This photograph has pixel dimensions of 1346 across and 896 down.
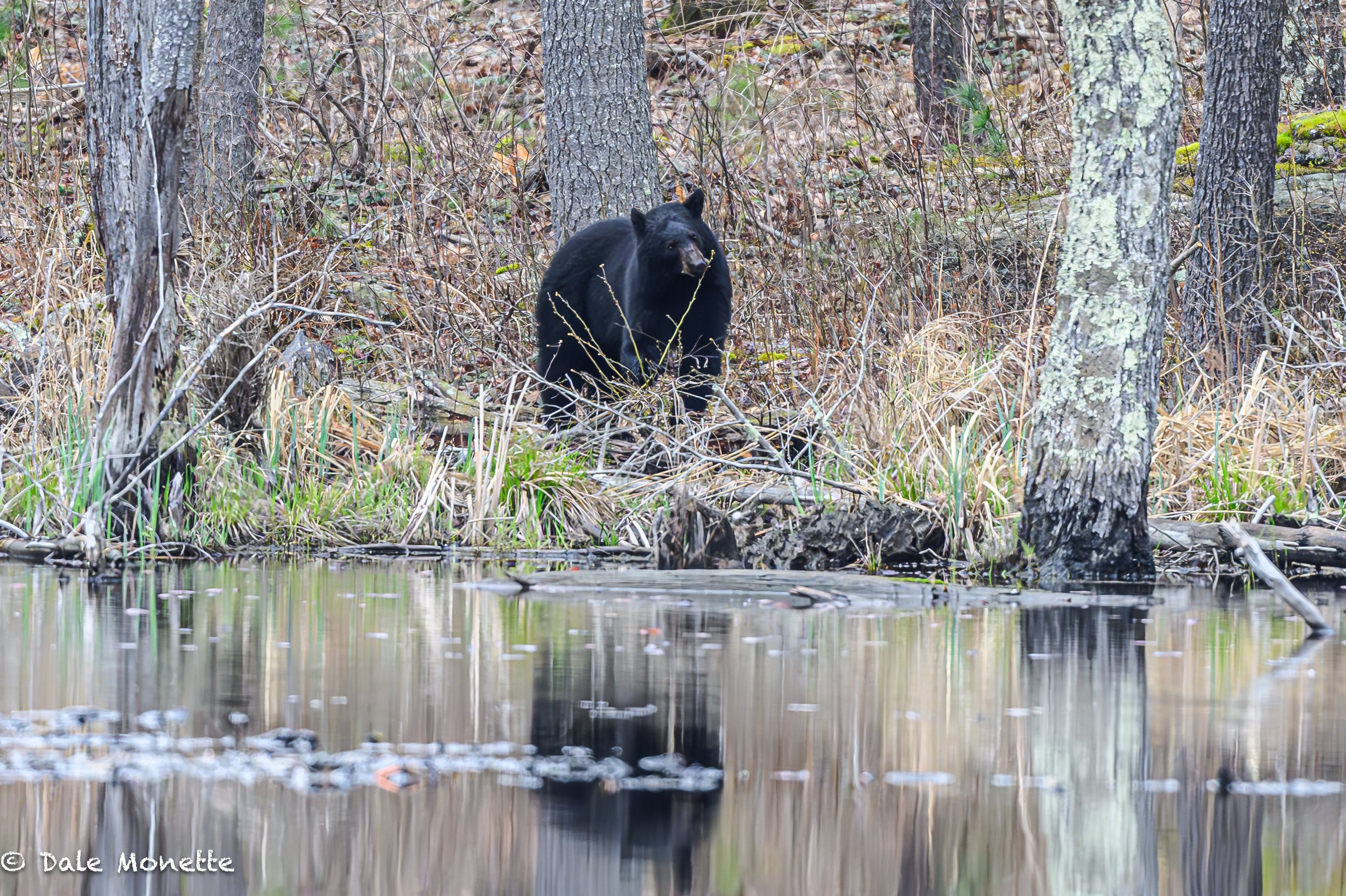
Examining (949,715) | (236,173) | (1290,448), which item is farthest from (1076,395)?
(236,173)

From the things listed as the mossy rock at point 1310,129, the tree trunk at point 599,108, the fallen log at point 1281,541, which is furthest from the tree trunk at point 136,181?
the mossy rock at point 1310,129

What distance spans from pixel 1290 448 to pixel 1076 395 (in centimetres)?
174

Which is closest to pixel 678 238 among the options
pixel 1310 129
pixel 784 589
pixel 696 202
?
pixel 696 202

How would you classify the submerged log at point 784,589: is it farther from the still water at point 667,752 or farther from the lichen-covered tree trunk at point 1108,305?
the lichen-covered tree trunk at point 1108,305

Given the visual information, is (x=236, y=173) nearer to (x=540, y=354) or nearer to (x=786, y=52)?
(x=540, y=354)

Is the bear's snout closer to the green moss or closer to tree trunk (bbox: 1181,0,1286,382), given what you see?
tree trunk (bbox: 1181,0,1286,382)

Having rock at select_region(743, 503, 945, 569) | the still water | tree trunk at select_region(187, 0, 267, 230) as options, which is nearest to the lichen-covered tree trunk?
rock at select_region(743, 503, 945, 569)

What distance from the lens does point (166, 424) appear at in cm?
779

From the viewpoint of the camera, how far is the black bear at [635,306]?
9492 millimetres

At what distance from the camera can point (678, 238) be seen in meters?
9.44

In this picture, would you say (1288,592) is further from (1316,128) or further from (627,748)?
(1316,128)

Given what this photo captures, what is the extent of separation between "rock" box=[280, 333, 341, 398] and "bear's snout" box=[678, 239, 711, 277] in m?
2.18

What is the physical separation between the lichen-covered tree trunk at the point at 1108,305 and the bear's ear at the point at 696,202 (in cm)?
311

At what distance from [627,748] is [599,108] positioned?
7935mm
